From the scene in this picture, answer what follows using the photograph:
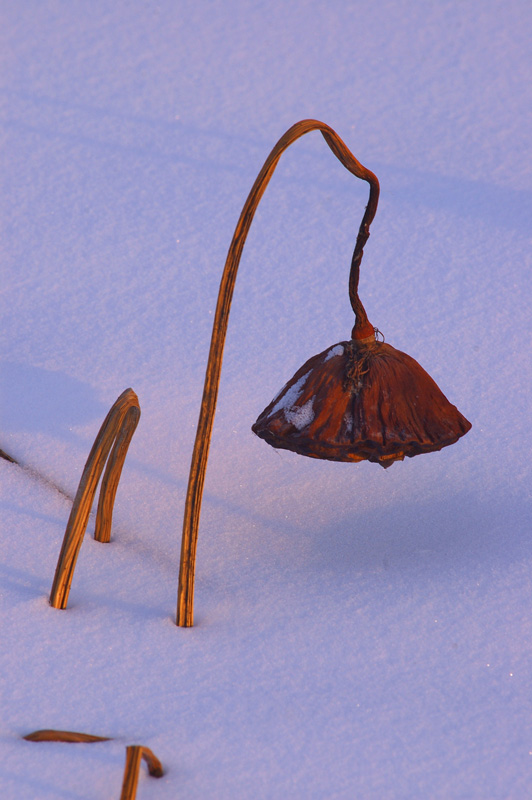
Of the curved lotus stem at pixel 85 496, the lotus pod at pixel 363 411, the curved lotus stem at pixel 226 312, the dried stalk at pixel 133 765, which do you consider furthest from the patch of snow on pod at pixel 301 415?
the dried stalk at pixel 133 765

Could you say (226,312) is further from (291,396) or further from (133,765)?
(133,765)

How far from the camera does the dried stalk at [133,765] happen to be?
3.21 feet

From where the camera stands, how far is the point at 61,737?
1089 millimetres

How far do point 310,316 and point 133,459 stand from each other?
30.6 inches

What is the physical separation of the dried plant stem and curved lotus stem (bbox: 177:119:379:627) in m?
0.25

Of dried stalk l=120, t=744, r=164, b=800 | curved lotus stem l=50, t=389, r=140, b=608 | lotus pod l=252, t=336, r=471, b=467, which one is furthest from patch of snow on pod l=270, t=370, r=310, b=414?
dried stalk l=120, t=744, r=164, b=800

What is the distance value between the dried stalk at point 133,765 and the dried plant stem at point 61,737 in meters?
0.08

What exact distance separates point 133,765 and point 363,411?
53 cm

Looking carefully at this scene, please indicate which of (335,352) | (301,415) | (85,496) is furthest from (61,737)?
(335,352)

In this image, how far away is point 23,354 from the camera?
2.28 metres

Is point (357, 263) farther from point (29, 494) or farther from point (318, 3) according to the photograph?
point (318, 3)

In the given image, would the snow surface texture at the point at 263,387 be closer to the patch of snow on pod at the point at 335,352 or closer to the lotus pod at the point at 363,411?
the lotus pod at the point at 363,411

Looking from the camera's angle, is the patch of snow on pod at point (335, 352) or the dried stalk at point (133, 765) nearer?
the dried stalk at point (133, 765)

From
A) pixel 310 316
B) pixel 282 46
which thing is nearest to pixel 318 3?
pixel 282 46
